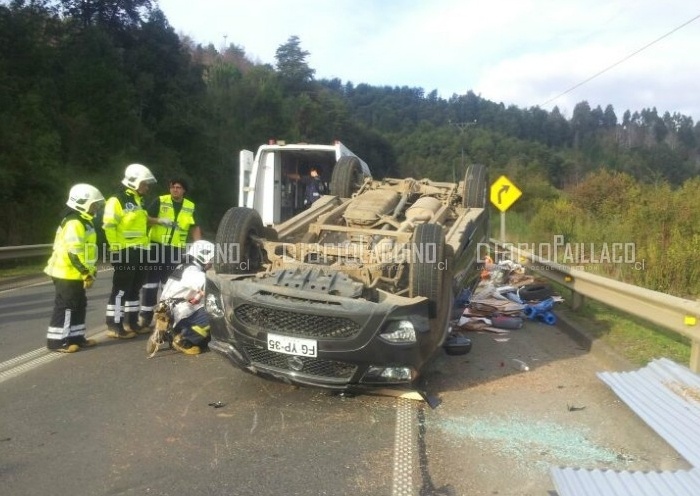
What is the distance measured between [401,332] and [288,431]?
99cm

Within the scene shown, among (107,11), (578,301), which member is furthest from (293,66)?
(578,301)

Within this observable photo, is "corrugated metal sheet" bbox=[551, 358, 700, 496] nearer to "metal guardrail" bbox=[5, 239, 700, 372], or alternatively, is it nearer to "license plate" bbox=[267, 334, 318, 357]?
"metal guardrail" bbox=[5, 239, 700, 372]

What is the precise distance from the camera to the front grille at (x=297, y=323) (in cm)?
422

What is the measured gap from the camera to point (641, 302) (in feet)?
18.9

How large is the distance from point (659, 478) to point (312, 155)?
27.1 ft

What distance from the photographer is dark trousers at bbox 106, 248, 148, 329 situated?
6375 mm

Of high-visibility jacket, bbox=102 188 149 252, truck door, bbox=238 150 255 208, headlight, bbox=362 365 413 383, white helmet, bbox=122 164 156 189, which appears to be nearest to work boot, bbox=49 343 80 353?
high-visibility jacket, bbox=102 188 149 252

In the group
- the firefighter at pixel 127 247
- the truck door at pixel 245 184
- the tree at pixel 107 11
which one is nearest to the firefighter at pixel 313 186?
the truck door at pixel 245 184

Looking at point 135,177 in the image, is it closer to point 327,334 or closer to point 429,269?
point 327,334

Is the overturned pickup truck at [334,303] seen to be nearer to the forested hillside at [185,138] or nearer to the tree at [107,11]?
the forested hillside at [185,138]

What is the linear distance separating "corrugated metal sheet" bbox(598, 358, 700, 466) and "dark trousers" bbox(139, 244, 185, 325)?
176 inches

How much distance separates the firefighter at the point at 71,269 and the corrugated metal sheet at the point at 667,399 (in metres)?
4.63

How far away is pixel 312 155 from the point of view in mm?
10656

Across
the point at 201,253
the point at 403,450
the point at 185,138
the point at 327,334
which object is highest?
the point at 185,138
